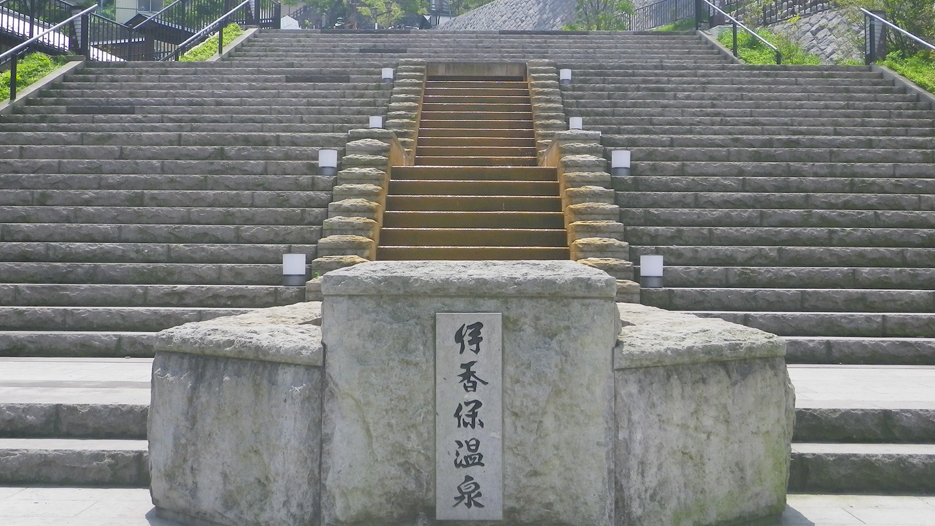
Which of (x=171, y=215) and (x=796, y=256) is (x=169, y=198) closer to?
(x=171, y=215)

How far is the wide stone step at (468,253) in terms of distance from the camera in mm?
7371

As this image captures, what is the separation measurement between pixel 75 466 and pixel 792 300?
589cm

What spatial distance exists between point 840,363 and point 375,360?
15.6ft

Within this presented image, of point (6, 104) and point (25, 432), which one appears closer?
point (25, 432)

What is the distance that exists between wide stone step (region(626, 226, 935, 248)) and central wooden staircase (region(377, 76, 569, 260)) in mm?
1043

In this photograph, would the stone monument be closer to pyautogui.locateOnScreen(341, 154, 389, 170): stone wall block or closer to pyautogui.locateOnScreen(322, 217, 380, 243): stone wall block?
pyautogui.locateOnScreen(322, 217, 380, 243): stone wall block

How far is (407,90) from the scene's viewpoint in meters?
12.4

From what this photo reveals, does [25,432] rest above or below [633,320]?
below

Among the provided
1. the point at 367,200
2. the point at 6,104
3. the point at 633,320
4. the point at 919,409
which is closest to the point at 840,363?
the point at 919,409

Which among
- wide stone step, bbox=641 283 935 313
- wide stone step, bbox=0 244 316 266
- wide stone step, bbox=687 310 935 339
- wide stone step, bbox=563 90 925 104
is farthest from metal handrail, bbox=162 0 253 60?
wide stone step, bbox=687 310 935 339

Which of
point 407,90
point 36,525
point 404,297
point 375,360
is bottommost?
point 36,525

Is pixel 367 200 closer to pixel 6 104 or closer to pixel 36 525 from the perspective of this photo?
pixel 36 525

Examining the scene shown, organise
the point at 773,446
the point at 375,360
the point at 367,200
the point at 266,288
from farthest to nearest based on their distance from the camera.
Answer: the point at 367,200 → the point at 266,288 → the point at 773,446 → the point at 375,360

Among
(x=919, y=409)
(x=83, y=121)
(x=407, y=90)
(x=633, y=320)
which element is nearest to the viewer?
(x=633, y=320)
